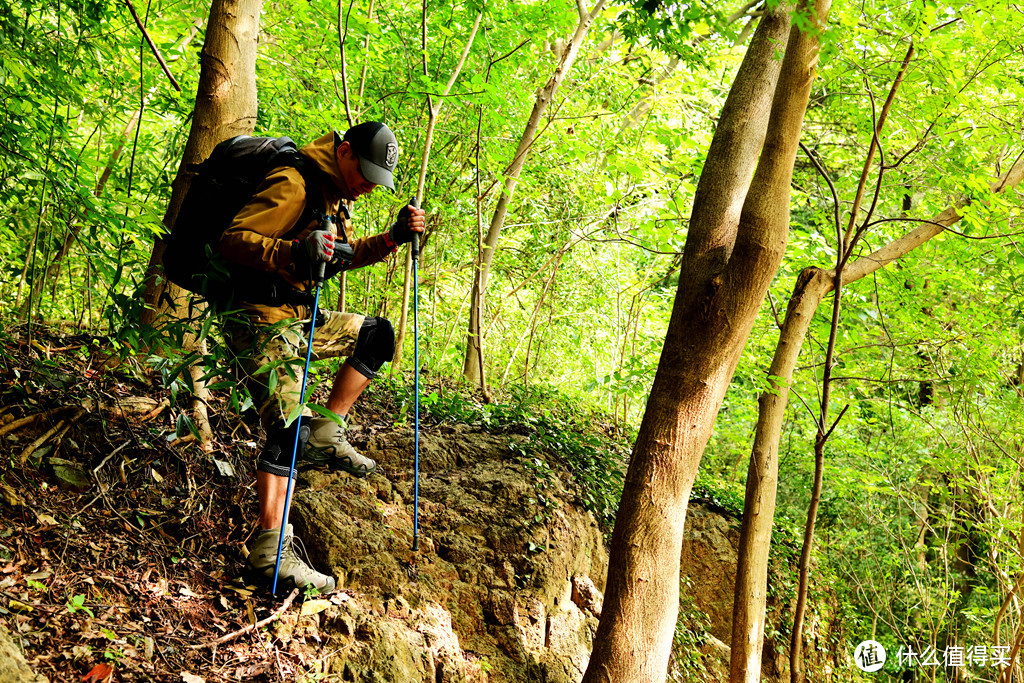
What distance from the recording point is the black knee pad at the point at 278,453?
291 centimetres

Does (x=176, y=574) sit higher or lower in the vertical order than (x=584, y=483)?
lower

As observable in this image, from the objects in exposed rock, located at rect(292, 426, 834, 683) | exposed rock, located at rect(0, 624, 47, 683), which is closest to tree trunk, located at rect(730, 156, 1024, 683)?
exposed rock, located at rect(292, 426, 834, 683)

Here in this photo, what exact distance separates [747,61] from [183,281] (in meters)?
3.11

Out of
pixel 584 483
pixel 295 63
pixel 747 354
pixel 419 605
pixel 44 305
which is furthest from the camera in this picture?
pixel 747 354

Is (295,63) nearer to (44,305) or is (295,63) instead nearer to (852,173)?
(44,305)

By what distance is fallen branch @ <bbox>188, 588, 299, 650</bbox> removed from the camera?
2.53 metres

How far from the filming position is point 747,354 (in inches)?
271

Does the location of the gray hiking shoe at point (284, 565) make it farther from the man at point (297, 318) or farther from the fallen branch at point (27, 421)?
the fallen branch at point (27, 421)

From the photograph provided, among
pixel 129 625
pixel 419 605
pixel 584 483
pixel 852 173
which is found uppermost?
pixel 852 173

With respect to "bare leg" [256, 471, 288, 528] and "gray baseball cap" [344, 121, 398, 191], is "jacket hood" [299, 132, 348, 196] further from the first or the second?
"bare leg" [256, 471, 288, 528]

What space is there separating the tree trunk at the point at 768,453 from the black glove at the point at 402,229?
277cm

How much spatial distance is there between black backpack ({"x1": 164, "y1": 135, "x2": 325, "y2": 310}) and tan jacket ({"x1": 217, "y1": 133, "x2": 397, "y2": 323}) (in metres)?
0.07

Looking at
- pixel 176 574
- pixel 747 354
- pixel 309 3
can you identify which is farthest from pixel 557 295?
pixel 176 574

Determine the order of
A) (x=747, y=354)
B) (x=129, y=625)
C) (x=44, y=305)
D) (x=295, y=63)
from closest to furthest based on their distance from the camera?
(x=129, y=625)
(x=44, y=305)
(x=295, y=63)
(x=747, y=354)
